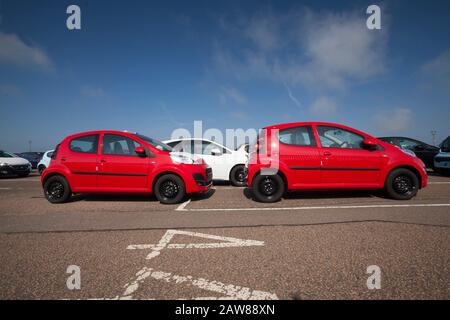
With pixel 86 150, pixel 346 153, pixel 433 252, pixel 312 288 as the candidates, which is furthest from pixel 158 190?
A: pixel 433 252

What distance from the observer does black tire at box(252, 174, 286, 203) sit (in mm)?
4887

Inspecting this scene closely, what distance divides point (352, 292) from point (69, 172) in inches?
226

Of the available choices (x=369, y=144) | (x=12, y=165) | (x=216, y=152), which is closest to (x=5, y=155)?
(x=12, y=165)

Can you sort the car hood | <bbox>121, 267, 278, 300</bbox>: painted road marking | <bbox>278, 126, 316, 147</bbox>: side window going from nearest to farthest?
<bbox>121, 267, 278, 300</bbox>: painted road marking
<bbox>278, 126, 316, 147</bbox>: side window
the car hood

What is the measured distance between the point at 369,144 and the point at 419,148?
735 centimetres

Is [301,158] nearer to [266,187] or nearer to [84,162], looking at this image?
[266,187]

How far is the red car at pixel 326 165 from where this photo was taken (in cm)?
479

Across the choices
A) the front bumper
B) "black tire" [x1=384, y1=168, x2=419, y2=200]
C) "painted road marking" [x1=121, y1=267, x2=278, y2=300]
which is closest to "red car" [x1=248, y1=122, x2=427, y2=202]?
"black tire" [x1=384, y1=168, x2=419, y2=200]

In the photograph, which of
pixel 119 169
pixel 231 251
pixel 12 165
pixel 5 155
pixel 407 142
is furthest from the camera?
pixel 5 155

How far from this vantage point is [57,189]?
5.20 metres

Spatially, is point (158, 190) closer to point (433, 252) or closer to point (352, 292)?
point (352, 292)

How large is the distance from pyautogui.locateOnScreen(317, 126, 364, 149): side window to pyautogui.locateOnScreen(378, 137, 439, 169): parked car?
6685 millimetres

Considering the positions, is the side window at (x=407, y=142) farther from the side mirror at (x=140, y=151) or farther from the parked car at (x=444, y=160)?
the side mirror at (x=140, y=151)

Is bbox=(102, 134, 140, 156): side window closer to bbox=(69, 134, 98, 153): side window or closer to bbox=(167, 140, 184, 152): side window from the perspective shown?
bbox=(69, 134, 98, 153): side window
